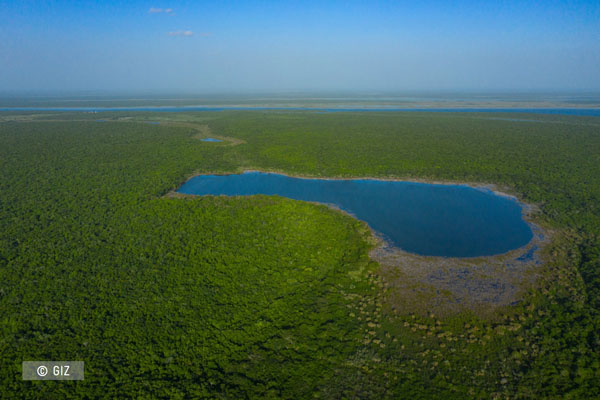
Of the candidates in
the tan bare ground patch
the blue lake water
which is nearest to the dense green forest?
the tan bare ground patch

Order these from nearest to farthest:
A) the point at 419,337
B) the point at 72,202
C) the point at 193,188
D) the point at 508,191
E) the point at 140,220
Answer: the point at 419,337 < the point at 140,220 < the point at 72,202 < the point at 508,191 < the point at 193,188

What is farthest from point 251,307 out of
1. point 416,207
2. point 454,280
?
A: point 416,207

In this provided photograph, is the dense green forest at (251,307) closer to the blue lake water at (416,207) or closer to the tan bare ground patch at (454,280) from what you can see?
the tan bare ground patch at (454,280)

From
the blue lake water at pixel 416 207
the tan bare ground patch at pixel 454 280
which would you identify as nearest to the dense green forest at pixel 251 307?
the tan bare ground patch at pixel 454 280

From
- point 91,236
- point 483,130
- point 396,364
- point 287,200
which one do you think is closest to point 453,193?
point 287,200

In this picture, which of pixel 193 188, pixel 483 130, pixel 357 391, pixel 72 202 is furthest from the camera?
pixel 483 130

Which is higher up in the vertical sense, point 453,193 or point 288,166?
point 288,166

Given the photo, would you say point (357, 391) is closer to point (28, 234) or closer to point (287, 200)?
point (287, 200)
